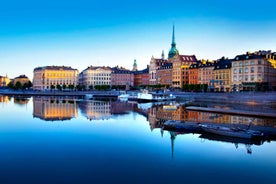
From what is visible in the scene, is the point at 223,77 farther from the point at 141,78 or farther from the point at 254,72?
the point at 141,78

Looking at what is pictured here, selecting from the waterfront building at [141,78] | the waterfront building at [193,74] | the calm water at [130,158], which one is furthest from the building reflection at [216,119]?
the waterfront building at [141,78]

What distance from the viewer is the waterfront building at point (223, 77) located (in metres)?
107

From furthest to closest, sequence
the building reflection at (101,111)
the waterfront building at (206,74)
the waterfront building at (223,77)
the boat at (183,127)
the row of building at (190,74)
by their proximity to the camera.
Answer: the waterfront building at (206,74)
the waterfront building at (223,77)
the row of building at (190,74)
the building reflection at (101,111)
the boat at (183,127)

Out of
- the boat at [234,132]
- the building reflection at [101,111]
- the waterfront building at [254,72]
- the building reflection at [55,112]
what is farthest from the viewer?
the waterfront building at [254,72]

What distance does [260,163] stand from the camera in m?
20.8

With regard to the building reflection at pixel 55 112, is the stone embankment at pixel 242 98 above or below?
above

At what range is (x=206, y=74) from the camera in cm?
12175

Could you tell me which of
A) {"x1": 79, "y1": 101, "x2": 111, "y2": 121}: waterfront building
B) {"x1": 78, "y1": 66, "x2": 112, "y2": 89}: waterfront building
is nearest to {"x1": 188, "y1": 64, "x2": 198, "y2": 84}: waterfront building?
{"x1": 78, "y1": 66, "x2": 112, "y2": 89}: waterfront building

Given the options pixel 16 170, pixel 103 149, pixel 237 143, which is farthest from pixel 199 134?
pixel 16 170

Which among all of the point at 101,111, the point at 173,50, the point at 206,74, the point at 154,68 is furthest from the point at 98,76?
the point at 101,111

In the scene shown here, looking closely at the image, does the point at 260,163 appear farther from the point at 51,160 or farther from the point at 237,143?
the point at 51,160

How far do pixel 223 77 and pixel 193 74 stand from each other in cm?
2532

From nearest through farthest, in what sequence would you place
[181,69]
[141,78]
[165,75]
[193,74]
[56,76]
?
1. [193,74]
2. [181,69]
3. [165,75]
4. [56,76]
5. [141,78]

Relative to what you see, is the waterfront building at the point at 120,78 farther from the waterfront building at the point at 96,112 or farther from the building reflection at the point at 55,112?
the waterfront building at the point at 96,112
